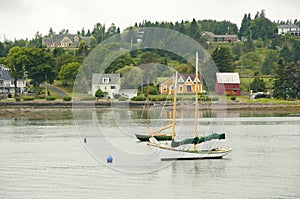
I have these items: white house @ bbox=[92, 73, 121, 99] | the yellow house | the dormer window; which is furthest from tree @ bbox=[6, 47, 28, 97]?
the yellow house

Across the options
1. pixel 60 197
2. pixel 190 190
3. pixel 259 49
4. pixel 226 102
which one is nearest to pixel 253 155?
pixel 190 190

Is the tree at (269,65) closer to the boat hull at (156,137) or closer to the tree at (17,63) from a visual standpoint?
the tree at (17,63)

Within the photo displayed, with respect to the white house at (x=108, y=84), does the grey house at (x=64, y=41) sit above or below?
above

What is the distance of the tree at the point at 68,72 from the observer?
94625mm

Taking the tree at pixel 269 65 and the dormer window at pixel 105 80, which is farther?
the tree at pixel 269 65

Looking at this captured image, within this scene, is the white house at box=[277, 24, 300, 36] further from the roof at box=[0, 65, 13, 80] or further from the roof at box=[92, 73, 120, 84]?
the roof at box=[0, 65, 13, 80]

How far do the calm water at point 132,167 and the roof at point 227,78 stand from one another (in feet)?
107

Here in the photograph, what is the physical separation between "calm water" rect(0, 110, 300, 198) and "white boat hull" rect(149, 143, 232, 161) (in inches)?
17.7

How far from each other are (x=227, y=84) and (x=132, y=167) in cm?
5594

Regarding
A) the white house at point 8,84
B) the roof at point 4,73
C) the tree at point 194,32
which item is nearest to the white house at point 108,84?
the white house at point 8,84

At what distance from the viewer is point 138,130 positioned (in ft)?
186

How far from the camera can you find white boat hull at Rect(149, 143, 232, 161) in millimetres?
39812

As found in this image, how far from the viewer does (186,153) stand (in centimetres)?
3978

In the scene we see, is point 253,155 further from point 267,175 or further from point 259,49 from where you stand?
point 259,49
